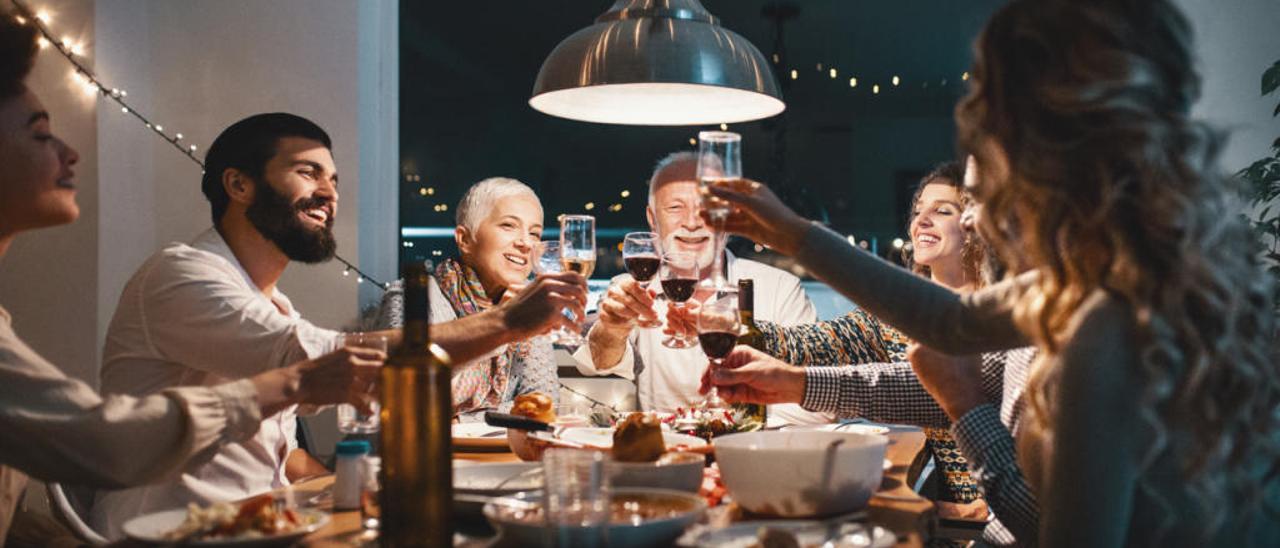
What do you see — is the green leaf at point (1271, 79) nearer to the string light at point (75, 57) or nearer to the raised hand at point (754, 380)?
the raised hand at point (754, 380)

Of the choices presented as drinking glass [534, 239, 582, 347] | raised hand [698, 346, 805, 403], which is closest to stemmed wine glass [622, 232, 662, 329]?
drinking glass [534, 239, 582, 347]

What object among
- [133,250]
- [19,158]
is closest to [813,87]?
[133,250]

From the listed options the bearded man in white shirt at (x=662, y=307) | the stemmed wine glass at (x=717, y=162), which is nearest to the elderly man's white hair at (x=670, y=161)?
the bearded man in white shirt at (x=662, y=307)

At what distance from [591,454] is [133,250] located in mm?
3089

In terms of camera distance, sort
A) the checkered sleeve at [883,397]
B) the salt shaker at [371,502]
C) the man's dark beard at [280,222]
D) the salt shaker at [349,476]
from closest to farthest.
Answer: the salt shaker at [371,502] < the salt shaker at [349,476] < the checkered sleeve at [883,397] < the man's dark beard at [280,222]

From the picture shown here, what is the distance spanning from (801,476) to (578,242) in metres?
1.01

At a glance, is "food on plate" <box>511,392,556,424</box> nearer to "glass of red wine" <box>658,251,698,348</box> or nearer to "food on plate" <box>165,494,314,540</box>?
"glass of red wine" <box>658,251,698,348</box>

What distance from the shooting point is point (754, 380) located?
203cm

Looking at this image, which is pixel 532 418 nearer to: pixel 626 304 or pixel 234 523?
pixel 626 304

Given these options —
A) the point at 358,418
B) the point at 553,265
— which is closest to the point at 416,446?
the point at 358,418

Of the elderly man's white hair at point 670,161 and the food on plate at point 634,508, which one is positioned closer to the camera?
the food on plate at point 634,508

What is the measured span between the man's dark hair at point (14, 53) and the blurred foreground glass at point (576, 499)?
106 cm

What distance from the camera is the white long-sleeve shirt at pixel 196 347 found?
2.09 m

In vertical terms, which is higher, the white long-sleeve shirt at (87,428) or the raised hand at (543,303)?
the raised hand at (543,303)
